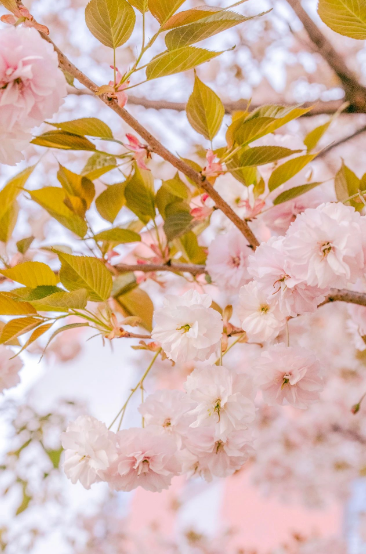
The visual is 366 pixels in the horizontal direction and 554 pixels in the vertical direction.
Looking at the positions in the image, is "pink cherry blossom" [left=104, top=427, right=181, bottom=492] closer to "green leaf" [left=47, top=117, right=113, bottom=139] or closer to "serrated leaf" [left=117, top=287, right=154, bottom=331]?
"serrated leaf" [left=117, top=287, right=154, bottom=331]

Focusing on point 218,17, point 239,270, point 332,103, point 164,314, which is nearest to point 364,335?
point 239,270

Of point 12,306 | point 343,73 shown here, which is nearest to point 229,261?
point 12,306

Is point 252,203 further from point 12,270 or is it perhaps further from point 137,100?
point 137,100

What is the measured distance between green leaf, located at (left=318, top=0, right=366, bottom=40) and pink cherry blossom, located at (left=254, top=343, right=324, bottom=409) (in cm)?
34

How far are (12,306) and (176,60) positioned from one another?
12.2 inches

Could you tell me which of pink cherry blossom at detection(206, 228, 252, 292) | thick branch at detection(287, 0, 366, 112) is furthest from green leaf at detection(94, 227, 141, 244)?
thick branch at detection(287, 0, 366, 112)

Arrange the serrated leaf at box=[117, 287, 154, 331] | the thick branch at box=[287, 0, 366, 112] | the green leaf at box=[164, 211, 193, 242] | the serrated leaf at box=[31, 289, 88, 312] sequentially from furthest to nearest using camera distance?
the thick branch at box=[287, 0, 366, 112], the serrated leaf at box=[117, 287, 154, 331], the green leaf at box=[164, 211, 193, 242], the serrated leaf at box=[31, 289, 88, 312]

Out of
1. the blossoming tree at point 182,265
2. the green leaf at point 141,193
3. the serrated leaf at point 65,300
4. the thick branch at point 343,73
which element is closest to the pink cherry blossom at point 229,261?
the blossoming tree at point 182,265

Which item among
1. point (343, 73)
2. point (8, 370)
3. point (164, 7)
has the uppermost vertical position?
point (164, 7)

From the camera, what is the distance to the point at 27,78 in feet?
1.12

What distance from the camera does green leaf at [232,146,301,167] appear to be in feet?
1.53

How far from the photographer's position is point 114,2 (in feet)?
1.33

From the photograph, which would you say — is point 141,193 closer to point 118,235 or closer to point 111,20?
point 118,235

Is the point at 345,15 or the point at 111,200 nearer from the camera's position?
the point at 345,15
